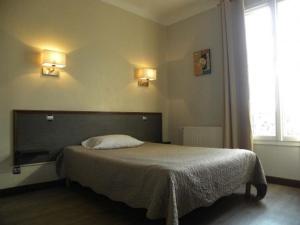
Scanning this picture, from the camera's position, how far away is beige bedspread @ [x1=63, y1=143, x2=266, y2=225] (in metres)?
1.63

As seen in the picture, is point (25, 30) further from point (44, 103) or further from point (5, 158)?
point (5, 158)

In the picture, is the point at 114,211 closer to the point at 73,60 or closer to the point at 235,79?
the point at 73,60

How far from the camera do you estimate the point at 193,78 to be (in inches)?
164

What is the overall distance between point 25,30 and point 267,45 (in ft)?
10.9

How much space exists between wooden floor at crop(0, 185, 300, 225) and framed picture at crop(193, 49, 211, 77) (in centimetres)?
214

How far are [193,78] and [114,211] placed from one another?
2.75 m

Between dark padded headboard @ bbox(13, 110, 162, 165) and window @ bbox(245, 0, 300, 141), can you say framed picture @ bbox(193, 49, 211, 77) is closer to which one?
window @ bbox(245, 0, 300, 141)

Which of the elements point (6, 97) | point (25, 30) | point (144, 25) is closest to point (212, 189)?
point (6, 97)

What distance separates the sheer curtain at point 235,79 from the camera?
3324mm

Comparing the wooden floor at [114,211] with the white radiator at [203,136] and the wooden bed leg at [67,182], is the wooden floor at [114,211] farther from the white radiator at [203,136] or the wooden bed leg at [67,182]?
the white radiator at [203,136]

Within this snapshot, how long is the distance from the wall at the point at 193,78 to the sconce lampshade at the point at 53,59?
2.22 metres

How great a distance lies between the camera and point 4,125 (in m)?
2.67

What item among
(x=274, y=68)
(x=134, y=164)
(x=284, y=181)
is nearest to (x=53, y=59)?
(x=134, y=164)

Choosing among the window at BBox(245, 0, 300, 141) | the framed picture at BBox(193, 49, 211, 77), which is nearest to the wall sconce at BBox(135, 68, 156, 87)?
the framed picture at BBox(193, 49, 211, 77)
